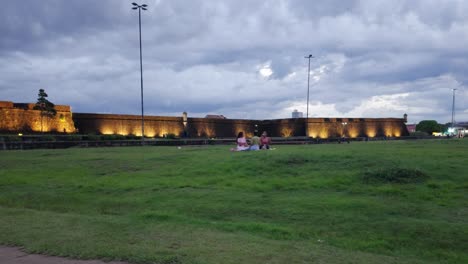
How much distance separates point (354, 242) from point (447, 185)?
406cm

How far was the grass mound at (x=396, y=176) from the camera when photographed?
25.7 feet

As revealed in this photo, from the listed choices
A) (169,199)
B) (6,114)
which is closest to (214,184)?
(169,199)

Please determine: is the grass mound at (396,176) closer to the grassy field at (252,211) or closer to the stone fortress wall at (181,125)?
the grassy field at (252,211)

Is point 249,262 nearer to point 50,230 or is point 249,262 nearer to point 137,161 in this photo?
point 50,230

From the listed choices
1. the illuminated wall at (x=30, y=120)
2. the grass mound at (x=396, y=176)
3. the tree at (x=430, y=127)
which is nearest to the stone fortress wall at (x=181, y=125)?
the illuminated wall at (x=30, y=120)

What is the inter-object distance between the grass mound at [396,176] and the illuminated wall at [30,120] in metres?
39.4

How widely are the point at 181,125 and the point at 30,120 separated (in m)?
20.2

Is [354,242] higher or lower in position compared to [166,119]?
lower

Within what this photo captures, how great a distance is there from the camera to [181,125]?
170 feet

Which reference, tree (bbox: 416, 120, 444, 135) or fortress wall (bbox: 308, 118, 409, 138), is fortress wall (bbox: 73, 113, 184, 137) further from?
tree (bbox: 416, 120, 444, 135)

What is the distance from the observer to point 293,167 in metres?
9.88

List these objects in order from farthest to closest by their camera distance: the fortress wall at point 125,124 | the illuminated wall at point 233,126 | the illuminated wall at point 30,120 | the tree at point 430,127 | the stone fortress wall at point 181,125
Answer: the tree at point 430,127 → the illuminated wall at point 233,126 → the fortress wall at point 125,124 → the stone fortress wall at point 181,125 → the illuminated wall at point 30,120

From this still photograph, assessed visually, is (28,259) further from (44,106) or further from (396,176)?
(44,106)

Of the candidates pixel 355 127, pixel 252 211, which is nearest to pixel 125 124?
pixel 355 127
